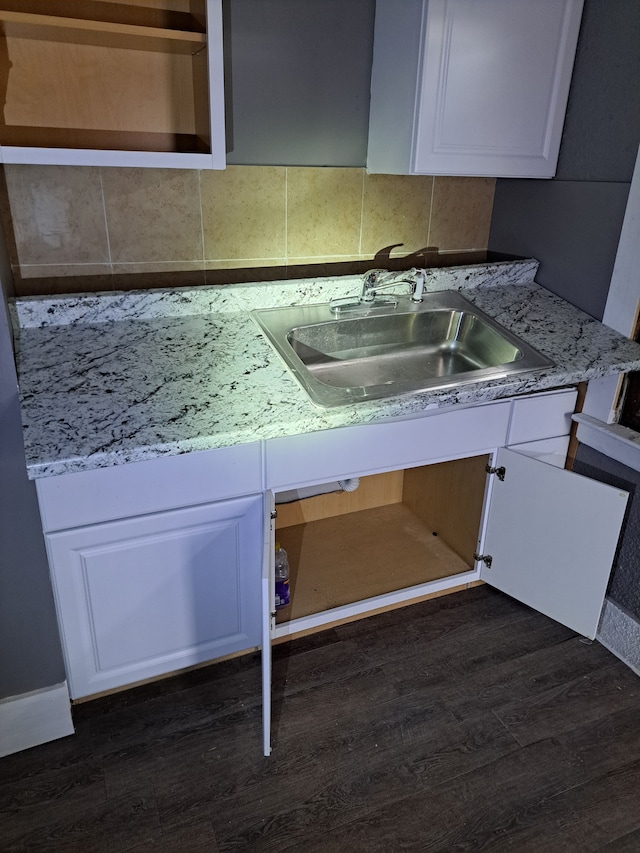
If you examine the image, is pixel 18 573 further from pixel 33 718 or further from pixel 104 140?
pixel 104 140

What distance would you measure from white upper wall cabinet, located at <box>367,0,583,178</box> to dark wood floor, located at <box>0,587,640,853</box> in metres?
1.45

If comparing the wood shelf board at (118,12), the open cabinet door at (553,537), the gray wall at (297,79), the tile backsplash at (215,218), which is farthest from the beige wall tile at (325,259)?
the open cabinet door at (553,537)

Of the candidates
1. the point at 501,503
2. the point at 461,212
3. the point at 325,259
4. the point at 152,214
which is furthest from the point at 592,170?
the point at 152,214

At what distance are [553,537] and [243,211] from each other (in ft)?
4.40

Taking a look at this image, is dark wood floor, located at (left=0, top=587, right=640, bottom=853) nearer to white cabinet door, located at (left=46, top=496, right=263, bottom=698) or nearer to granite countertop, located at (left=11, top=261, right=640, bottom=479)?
white cabinet door, located at (left=46, top=496, right=263, bottom=698)

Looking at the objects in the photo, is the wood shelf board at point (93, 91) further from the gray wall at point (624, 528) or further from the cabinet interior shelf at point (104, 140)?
the gray wall at point (624, 528)

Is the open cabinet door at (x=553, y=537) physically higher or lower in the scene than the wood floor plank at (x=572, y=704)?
higher

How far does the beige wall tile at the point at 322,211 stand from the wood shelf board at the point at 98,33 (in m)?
0.49

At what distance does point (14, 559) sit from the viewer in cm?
132

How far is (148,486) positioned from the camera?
4.31ft

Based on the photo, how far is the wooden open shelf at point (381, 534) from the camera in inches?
76.0

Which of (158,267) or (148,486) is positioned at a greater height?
(158,267)

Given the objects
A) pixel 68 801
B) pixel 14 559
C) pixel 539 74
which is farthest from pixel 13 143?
pixel 68 801

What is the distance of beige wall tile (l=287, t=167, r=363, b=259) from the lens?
1903 millimetres
